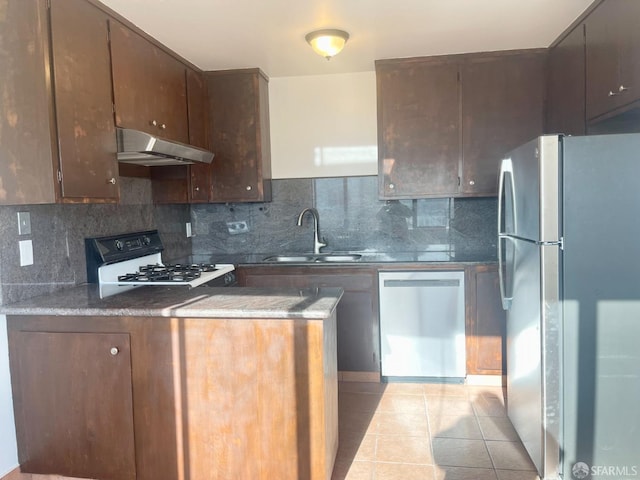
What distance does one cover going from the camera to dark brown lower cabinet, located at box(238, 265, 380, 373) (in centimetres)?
324

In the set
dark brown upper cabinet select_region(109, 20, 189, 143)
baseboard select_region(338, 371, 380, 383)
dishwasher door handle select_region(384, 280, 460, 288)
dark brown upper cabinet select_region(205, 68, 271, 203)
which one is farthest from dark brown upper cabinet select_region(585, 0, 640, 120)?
dark brown upper cabinet select_region(109, 20, 189, 143)

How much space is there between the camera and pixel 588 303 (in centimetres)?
195

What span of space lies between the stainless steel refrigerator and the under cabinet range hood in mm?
1899

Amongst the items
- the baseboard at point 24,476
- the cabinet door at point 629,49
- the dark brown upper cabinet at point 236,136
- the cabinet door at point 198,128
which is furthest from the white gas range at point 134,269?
the cabinet door at point 629,49

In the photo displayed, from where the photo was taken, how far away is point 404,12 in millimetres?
2506

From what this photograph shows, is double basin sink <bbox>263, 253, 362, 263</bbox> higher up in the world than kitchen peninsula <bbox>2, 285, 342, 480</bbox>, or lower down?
higher up

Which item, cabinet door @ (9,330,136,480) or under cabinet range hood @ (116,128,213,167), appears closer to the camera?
cabinet door @ (9,330,136,480)

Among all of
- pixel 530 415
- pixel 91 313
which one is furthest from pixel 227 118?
pixel 530 415

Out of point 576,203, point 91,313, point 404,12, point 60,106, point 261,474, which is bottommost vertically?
point 261,474

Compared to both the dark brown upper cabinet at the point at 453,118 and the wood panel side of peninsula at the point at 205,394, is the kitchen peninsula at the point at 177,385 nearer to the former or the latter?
the wood panel side of peninsula at the point at 205,394

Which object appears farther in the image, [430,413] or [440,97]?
[440,97]

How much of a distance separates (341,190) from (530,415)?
2.20 m

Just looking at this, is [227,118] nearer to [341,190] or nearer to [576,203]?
[341,190]

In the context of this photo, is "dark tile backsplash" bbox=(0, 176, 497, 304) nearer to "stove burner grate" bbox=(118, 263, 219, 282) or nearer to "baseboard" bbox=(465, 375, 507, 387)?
"stove burner grate" bbox=(118, 263, 219, 282)
